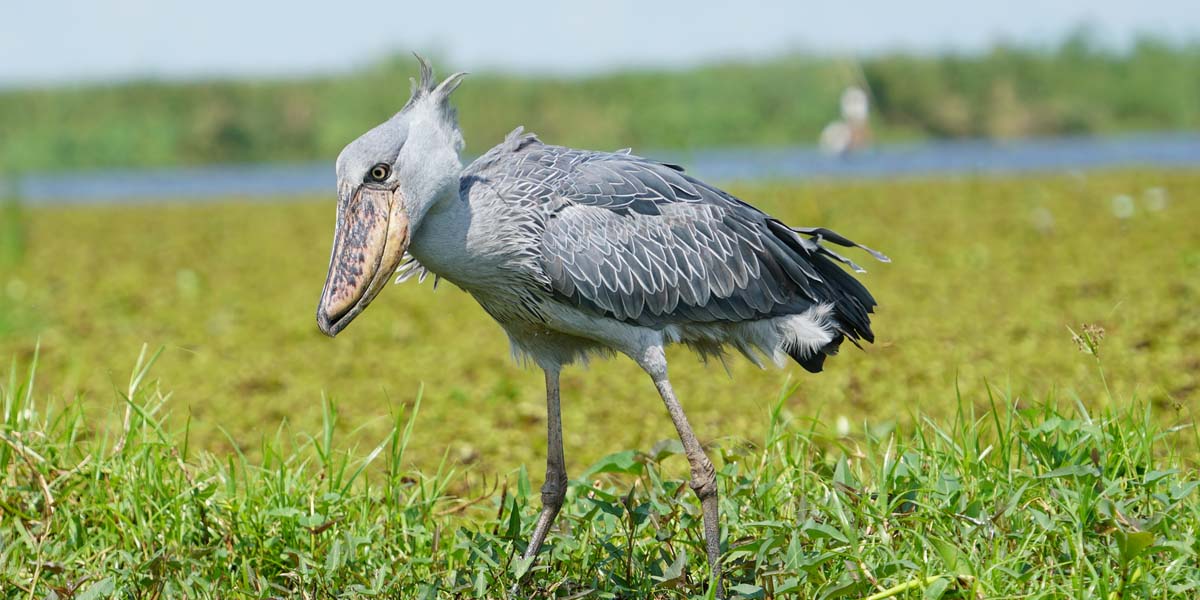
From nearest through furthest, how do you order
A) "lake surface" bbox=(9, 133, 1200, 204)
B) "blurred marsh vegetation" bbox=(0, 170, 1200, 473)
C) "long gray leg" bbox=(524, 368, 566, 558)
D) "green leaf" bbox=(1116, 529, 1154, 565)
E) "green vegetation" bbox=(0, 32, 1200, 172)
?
"green leaf" bbox=(1116, 529, 1154, 565)
"long gray leg" bbox=(524, 368, 566, 558)
"blurred marsh vegetation" bbox=(0, 170, 1200, 473)
"lake surface" bbox=(9, 133, 1200, 204)
"green vegetation" bbox=(0, 32, 1200, 172)

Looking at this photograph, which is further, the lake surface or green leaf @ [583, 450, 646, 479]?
the lake surface

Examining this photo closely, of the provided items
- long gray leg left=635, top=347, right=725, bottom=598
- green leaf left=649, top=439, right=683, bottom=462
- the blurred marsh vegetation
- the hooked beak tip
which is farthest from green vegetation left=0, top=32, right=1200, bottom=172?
the hooked beak tip

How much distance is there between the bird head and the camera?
8.38ft

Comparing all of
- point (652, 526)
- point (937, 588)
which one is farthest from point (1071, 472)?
point (652, 526)

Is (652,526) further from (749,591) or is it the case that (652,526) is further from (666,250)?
(666,250)

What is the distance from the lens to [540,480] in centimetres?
402

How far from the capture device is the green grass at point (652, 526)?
2652 millimetres

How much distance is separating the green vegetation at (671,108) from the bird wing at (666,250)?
610 inches

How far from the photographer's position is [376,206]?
8.41 ft

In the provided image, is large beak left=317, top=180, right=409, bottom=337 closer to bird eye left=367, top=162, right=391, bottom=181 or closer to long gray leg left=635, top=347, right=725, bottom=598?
bird eye left=367, top=162, right=391, bottom=181

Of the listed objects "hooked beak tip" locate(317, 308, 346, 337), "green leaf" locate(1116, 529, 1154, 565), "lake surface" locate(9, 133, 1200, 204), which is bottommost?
"lake surface" locate(9, 133, 1200, 204)

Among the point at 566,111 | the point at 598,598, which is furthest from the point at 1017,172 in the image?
the point at 598,598

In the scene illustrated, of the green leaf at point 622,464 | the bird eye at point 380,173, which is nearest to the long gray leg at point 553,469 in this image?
the green leaf at point 622,464

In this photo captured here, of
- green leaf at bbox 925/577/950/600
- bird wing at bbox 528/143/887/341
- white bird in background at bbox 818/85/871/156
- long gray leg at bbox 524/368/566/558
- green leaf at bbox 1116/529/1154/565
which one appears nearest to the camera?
green leaf at bbox 1116/529/1154/565
